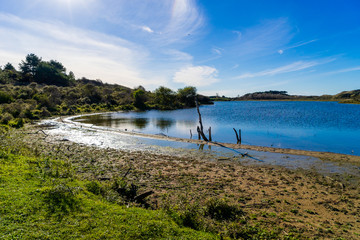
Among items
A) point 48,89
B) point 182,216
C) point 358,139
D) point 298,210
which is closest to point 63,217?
point 182,216

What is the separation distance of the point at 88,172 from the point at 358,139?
1430 inches

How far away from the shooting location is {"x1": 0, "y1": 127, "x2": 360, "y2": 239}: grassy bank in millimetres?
5566

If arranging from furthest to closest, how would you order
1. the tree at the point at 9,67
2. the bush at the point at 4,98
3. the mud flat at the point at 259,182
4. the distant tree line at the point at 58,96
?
the tree at the point at 9,67 → the distant tree line at the point at 58,96 → the bush at the point at 4,98 → the mud flat at the point at 259,182

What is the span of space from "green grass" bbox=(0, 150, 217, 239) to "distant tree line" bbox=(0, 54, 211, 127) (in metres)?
48.2

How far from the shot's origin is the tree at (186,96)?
12632 centimetres

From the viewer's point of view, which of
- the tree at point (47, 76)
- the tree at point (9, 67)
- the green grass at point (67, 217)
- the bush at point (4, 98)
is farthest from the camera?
the tree at point (9, 67)

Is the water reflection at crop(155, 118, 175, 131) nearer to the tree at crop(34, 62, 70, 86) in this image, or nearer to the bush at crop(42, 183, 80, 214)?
the bush at crop(42, 183, 80, 214)

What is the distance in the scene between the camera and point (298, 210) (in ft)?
29.9

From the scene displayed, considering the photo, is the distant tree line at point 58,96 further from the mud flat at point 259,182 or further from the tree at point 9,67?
the mud flat at point 259,182

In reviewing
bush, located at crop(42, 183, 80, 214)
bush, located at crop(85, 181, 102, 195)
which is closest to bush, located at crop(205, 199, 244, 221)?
bush, located at crop(85, 181, 102, 195)

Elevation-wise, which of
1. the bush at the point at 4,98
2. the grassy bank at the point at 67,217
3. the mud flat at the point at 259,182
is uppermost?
the bush at the point at 4,98

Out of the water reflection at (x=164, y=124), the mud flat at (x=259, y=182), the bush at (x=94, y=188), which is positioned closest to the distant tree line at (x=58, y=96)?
the water reflection at (x=164, y=124)

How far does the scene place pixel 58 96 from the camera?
7556 centimetres

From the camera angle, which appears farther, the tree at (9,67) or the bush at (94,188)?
the tree at (9,67)
